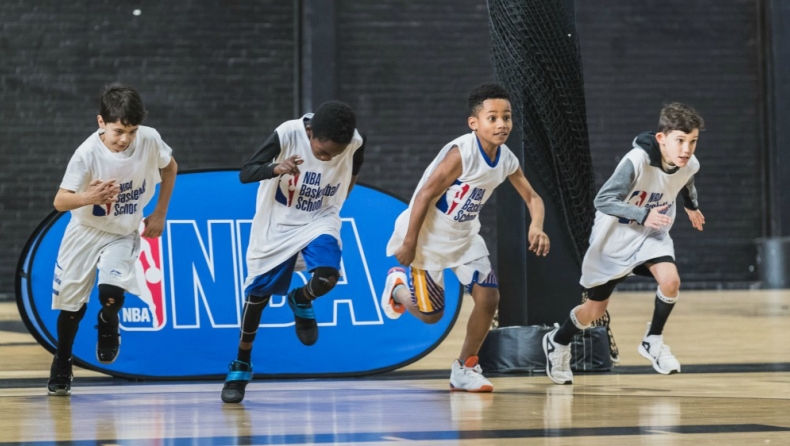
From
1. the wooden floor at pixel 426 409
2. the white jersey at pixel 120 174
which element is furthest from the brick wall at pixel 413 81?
the white jersey at pixel 120 174

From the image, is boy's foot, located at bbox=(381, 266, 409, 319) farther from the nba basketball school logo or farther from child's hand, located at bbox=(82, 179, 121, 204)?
child's hand, located at bbox=(82, 179, 121, 204)

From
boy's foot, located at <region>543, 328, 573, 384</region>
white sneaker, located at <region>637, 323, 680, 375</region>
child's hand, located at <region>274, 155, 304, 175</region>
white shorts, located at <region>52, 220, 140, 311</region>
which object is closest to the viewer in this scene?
child's hand, located at <region>274, 155, 304, 175</region>

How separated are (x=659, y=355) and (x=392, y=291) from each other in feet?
4.16

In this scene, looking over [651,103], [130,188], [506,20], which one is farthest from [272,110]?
[130,188]

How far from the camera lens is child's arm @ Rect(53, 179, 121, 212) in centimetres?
440

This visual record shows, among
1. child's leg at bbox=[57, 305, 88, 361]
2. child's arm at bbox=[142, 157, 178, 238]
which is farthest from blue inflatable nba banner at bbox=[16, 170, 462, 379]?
child's arm at bbox=[142, 157, 178, 238]

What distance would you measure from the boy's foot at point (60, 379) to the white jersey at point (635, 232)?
2.34 metres

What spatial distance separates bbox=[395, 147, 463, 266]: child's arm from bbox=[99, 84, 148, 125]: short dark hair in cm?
121

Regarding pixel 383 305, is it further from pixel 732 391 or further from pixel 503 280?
pixel 732 391

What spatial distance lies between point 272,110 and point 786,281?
6647 mm

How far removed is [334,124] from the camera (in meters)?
4.46

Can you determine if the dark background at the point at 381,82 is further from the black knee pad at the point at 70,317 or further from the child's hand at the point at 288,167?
the child's hand at the point at 288,167

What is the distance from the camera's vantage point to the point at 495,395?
4.65 m

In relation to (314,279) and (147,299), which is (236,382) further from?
(147,299)
